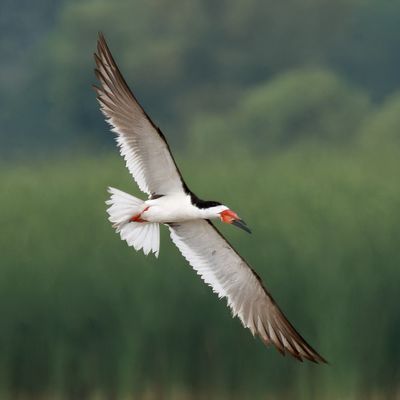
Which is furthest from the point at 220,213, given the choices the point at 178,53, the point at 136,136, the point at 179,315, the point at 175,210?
the point at 178,53

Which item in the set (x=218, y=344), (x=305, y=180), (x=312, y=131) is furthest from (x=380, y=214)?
(x=312, y=131)

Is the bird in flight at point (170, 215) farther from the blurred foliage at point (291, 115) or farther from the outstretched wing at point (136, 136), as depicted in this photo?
the blurred foliage at point (291, 115)

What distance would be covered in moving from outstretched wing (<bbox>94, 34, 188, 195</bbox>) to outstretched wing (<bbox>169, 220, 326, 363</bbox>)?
36 cm

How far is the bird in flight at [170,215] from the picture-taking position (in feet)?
19.6

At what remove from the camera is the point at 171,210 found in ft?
19.8

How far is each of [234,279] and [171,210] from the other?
2.18ft

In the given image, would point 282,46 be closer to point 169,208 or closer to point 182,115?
point 182,115

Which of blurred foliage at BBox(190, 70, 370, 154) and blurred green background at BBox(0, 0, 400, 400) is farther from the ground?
blurred foliage at BBox(190, 70, 370, 154)

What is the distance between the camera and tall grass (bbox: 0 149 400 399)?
742cm

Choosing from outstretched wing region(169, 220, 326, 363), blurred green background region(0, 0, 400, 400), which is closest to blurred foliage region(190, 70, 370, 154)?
blurred green background region(0, 0, 400, 400)

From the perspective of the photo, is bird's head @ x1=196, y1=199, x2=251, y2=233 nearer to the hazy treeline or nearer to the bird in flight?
the bird in flight

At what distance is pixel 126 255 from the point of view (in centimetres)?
788

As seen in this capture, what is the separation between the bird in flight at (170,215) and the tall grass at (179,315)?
1032 millimetres

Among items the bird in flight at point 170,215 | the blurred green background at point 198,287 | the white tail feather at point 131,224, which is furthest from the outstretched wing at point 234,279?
the blurred green background at point 198,287
